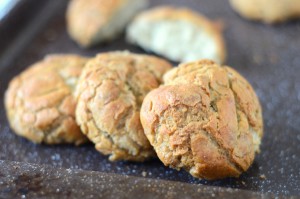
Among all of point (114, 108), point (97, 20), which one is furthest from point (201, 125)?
point (97, 20)

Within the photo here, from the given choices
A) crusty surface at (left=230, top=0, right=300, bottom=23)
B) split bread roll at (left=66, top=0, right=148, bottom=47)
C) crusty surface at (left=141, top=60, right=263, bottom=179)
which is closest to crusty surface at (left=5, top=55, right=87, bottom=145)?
crusty surface at (left=141, top=60, right=263, bottom=179)

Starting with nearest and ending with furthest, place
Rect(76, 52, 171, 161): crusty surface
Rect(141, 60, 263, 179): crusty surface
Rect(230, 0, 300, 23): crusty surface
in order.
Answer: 1. Rect(141, 60, 263, 179): crusty surface
2. Rect(76, 52, 171, 161): crusty surface
3. Rect(230, 0, 300, 23): crusty surface

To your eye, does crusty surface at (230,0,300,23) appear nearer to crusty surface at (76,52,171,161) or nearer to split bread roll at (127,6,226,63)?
split bread roll at (127,6,226,63)

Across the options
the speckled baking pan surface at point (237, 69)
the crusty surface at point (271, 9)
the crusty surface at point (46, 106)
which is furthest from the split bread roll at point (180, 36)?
the crusty surface at point (46, 106)

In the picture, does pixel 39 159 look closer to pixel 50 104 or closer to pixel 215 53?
pixel 50 104

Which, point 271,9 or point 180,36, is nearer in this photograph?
point 180,36

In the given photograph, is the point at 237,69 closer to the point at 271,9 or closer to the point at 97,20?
the point at 271,9
